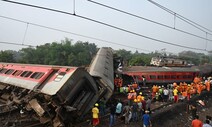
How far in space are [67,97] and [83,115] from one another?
1.81 metres

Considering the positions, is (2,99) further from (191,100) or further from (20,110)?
(191,100)

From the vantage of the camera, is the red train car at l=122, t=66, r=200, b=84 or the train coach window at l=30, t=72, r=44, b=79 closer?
the train coach window at l=30, t=72, r=44, b=79

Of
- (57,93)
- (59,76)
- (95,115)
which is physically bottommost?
(95,115)

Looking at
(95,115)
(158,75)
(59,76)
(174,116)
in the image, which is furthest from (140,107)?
(158,75)

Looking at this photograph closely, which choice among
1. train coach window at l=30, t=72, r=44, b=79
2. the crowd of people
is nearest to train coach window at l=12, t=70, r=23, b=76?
train coach window at l=30, t=72, r=44, b=79

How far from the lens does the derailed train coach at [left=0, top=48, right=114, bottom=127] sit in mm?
11203

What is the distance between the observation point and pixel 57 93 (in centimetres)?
1095

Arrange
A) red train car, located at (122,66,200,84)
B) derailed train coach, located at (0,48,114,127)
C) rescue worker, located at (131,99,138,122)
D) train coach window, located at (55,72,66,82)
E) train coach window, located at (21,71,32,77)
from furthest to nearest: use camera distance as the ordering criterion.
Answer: red train car, located at (122,66,200,84) → train coach window, located at (21,71,32,77) → rescue worker, located at (131,99,138,122) → train coach window, located at (55,72,66,82) → derailed train coach, located at (0,48,114,127)

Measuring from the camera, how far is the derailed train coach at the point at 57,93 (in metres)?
11.2

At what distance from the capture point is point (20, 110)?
1509cm

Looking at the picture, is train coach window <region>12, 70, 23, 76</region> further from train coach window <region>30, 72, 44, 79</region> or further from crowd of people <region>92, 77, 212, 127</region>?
crowd of people <region>92, 77, 212, 127</region>

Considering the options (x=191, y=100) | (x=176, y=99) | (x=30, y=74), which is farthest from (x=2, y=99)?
(x=191, y=100)

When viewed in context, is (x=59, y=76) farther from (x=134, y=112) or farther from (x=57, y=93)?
(x=134, y=112)

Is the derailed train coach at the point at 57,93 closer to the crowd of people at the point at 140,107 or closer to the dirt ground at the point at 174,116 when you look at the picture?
the crowd of people at the point at 140,107
